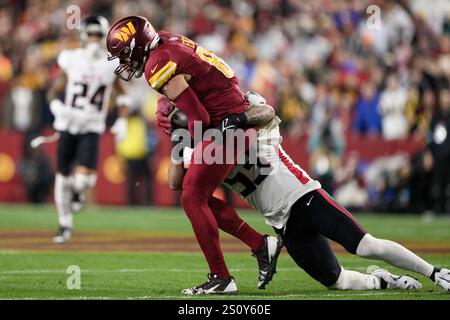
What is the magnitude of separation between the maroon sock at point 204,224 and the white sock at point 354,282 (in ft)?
2.76

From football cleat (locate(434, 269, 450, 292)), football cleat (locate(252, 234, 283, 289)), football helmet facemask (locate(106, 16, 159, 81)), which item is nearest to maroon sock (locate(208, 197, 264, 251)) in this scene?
football cleat (locate(252, 234, 283, 289))

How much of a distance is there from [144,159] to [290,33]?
3934mm

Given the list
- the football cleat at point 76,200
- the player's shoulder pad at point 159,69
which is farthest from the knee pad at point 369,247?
the football cleat at point 76,200

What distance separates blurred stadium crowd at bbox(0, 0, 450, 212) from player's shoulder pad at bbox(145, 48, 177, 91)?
26.9ft

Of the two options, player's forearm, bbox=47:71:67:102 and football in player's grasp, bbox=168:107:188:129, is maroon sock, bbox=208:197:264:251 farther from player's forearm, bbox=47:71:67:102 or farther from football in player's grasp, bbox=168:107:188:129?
player's forearm, bbox=47:71:67:102

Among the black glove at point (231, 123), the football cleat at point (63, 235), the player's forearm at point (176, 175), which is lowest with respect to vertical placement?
the football cleat at point (63, 235)

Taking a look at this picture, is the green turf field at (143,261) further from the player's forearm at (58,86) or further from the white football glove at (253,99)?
the player's forearm at (58,86)

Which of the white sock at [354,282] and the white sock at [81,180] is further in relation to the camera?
the white sock at [81,180]

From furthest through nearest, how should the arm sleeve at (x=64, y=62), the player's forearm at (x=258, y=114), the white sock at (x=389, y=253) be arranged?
1. the arm sleeve at (x=64, y=62)
2. the player's forearm at (x=258, y=114)
3. the white sock at (x=389, y=253)

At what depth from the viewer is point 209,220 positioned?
271 inches

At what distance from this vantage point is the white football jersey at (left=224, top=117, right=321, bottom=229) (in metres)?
7.03

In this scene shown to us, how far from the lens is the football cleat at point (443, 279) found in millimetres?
6734

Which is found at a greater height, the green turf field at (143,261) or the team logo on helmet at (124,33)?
the team logo on helmet at (124,33)

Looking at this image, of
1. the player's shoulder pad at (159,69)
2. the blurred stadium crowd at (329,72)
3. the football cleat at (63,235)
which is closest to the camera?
the player's shoulder pad at (159,69)
